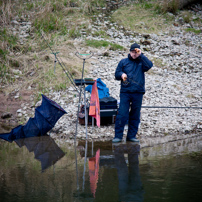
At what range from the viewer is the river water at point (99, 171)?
3529 mm

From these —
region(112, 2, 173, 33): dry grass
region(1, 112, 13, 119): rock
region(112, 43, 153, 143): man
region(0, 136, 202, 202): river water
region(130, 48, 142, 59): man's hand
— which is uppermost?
region(112, 2, 173, 33): dry grass

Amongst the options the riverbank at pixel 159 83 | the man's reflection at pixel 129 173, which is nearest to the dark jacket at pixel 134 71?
the man's reflection at pixel 129 173

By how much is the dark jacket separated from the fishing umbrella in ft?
5.20

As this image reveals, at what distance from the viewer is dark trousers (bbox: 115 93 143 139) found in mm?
5929

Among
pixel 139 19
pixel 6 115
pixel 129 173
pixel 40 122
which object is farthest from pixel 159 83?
pixel 139 19

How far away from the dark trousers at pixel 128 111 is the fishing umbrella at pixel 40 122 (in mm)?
1312

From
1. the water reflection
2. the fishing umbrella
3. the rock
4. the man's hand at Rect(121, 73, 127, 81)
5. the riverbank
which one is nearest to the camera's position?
the water reflection

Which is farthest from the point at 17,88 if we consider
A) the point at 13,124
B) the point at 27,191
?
the point at 27,191

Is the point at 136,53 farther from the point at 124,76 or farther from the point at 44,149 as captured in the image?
the point at 44,149

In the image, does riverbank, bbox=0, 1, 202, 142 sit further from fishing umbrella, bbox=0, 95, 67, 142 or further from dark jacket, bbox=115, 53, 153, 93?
dark jacket, bbox=115, 53, 153, 93

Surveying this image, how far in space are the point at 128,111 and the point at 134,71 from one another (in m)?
0.80

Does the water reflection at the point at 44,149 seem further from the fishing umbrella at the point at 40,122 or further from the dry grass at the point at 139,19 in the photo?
the dry grass at the point at 139,19

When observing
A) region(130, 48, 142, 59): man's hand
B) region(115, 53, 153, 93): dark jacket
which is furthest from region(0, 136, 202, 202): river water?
region(130, 48, 142, 59): man's hand

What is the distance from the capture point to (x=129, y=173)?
4336mm
